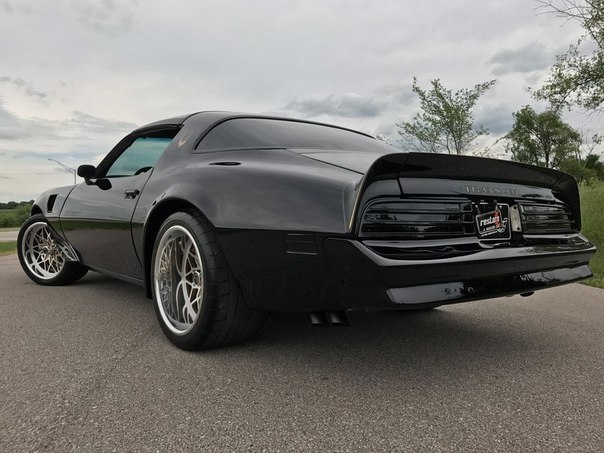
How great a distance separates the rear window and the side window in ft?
1.62

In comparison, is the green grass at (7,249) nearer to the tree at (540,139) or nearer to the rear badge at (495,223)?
the rear badge at (495,223)

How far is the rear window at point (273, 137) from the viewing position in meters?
2.55

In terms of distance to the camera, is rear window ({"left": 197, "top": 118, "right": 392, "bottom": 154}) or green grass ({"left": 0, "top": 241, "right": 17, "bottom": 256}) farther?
green grass ({"left": 0, "top": 241, "right": 17, "bottom": 256})

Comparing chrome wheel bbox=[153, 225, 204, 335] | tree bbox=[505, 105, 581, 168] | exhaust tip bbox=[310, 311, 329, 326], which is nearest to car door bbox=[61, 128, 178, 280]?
chrome wheel bbox=[153, 225, 204, 335]

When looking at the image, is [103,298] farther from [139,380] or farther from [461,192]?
[461,192]

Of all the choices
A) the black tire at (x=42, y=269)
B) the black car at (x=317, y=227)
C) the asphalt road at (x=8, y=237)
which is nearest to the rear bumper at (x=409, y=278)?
the black car at (x=317, y=227)

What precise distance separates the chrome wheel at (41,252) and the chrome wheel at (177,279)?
7.01 feet

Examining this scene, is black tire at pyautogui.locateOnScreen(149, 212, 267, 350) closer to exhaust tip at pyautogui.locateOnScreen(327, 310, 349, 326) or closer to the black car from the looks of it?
the black car

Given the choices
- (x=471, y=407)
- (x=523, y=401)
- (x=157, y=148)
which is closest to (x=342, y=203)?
(x=471, y=407)

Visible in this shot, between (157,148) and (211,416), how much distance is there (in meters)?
2.02

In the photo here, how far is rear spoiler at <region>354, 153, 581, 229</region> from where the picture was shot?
5.93 ft

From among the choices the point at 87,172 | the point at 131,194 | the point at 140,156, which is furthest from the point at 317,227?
the point at 87,172

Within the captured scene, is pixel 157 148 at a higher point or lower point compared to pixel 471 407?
higher

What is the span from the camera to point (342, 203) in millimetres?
1787
